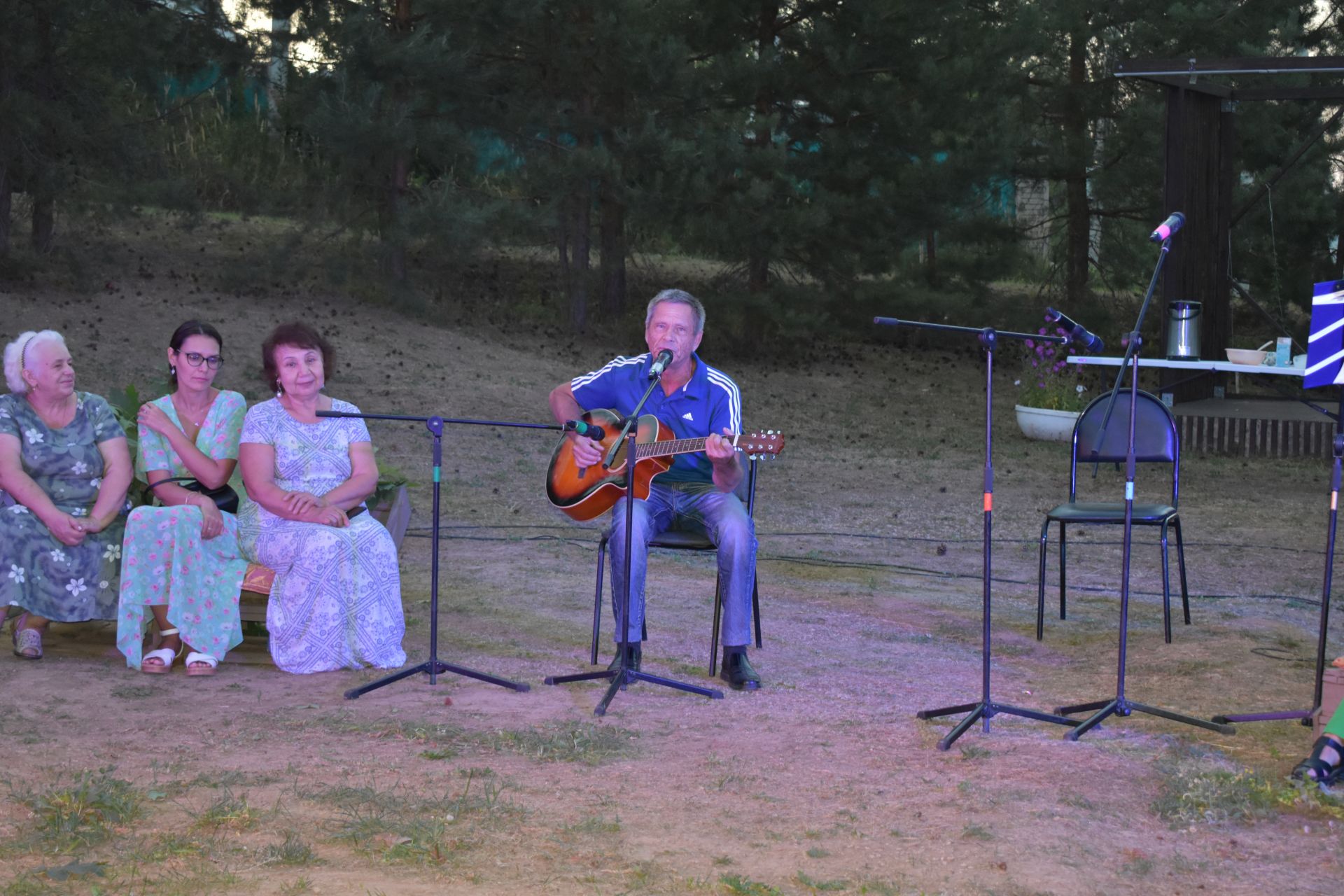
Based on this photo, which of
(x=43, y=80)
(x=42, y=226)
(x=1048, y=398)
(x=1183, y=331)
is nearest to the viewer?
(x=1183, y=331)

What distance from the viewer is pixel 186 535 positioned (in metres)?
5.14

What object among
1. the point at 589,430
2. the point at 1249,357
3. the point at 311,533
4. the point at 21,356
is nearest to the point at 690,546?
the point at 589,430

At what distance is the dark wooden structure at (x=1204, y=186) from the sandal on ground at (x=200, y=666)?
27.7 ft

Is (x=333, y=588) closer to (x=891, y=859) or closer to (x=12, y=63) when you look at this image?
(x=891, y=859)

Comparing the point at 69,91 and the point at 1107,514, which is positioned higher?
the point at 69,91

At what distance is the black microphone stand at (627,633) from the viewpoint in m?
4.65

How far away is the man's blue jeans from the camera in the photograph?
16.2 ft

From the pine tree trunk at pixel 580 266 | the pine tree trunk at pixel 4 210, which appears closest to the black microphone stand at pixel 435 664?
the pine tree trunk at pixel 4 210

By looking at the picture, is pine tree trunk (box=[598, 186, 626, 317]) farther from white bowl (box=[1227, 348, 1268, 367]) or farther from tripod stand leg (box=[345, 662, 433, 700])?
tripod stand leg (box=[345, 662, 433, 700])

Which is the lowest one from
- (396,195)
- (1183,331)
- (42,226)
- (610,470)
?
(610,470)

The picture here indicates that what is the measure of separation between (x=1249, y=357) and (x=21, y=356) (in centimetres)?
804

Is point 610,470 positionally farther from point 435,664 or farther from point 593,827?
point 593,827

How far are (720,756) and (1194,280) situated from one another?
9330 mm

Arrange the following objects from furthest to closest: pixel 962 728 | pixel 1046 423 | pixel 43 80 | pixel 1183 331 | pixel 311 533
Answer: pixel 43 80
pixel 1046 423
pixel 1183 331
pixel 311 533
pixel 962 728
